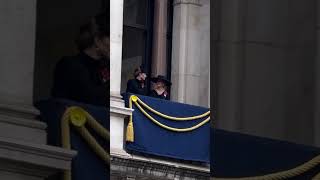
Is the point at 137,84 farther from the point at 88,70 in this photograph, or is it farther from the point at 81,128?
the point at 81,128

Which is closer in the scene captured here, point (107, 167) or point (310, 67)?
point (107, 167)

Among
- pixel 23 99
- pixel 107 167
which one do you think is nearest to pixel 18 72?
pixel 23 99

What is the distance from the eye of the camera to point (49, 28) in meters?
6.69

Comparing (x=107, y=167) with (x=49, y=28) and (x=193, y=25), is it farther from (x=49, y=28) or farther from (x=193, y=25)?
(x=193, y=25)

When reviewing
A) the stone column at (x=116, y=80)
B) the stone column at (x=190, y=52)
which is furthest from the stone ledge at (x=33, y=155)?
the stone column at (x=190, y=52)

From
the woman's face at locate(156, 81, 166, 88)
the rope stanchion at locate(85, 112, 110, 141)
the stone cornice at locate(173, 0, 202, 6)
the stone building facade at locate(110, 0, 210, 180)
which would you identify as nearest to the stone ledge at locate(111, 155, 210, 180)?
the stone building facade at locate(110, 0, 210, 180)

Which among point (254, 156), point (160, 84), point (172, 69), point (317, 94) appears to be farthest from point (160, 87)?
point (254, 156)

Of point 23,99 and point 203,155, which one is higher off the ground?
point 23,99

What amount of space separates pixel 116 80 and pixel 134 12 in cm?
213

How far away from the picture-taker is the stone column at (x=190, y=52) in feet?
101

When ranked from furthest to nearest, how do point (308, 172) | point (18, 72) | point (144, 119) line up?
point (144, 119) → point (308, 172) → point (18, 72)

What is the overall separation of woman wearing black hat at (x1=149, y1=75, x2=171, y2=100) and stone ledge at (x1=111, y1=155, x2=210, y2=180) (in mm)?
1865

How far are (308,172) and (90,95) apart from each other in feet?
4.81

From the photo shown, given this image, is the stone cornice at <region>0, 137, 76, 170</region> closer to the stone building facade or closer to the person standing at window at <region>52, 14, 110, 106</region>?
the person standing at window at <region>52, 14, 110, 106</region>
